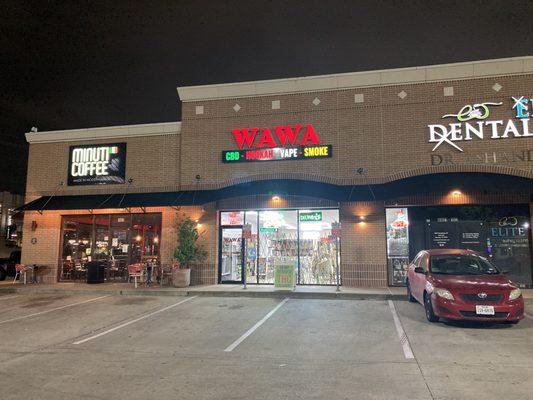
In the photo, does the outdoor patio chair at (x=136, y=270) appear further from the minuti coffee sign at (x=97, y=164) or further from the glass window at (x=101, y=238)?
the minuti coffee sign at (x=97, y=164)

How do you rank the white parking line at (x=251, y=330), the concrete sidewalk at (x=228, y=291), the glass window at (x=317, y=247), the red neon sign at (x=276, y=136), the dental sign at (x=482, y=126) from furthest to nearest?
the red neon sign at (x=276, y=136) → the glass window at (x=317, y=247) → the dental sign at (x=482, y=126) → the concrete sidewalk at (x=228, y=291) → the white parking line at (x=251, y=330)

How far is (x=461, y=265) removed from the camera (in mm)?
10109

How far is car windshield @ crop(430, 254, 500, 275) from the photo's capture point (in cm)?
970

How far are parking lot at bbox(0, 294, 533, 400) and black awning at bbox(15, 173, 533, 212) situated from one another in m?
4.27

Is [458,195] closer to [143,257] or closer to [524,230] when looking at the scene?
[524,230]

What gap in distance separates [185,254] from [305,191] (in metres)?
5.30

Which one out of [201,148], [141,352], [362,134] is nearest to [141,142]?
[201,148]

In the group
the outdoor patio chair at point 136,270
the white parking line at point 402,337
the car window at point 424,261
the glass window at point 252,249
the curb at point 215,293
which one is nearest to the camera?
the white parking line at point 402,337

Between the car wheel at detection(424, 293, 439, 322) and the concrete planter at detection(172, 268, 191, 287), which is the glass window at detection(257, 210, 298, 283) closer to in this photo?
the concrete planter at detection(172, 268, 191, 287)

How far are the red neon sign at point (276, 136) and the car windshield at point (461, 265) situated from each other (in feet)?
25.1

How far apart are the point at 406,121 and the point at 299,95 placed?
4.37 metres

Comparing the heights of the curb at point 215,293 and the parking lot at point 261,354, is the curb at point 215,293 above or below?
above

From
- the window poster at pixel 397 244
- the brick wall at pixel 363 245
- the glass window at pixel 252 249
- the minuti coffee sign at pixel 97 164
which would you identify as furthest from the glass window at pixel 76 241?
the window poster at pixel 397 244

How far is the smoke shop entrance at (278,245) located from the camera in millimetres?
16219
